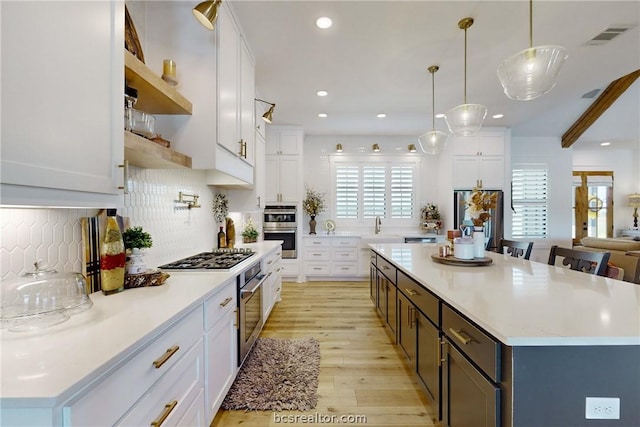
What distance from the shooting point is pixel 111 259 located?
1350mm

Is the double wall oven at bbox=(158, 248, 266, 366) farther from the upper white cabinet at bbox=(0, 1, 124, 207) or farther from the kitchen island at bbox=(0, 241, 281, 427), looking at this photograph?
the upper white cabinet at bbox=(0, 1, 124, 207)

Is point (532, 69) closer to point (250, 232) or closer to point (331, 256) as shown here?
point (250, 232)

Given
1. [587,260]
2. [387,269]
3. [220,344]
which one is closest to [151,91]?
[220,344]

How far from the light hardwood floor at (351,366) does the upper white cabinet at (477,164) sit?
112 inches

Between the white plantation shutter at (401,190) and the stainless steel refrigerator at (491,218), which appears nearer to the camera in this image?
the stainless steel refrigerator at (491,218)

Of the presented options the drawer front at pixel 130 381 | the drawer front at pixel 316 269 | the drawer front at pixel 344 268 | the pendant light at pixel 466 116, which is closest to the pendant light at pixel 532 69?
the pendant light at pixel 466 116

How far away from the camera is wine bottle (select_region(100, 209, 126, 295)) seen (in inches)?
52.9

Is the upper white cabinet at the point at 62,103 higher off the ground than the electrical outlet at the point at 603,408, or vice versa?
the upper white cabinet at the point at 62,103

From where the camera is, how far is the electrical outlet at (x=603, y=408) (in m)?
0.92

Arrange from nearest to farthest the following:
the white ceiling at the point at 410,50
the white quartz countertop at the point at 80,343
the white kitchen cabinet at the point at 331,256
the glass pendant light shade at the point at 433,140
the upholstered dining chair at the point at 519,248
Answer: the white quartz countertop at the point at 80,343 < the white ceiling at the point at 410,50 < the upholstered dining chair at the point at 519,248 < the glass pendant light shade at the point at 433,140 < the white kitchen cabinet at the point at 331,256

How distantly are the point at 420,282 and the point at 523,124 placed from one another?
17.0ft

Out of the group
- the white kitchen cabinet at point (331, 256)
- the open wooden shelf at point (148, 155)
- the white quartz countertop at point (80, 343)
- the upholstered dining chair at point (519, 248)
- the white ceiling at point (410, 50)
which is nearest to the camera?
the white quartz countertop at point (80, 343)

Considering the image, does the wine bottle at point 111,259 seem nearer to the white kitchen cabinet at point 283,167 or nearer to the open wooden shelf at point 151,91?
the open wooden shelf at point 151,91

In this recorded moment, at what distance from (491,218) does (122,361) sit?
545cm
